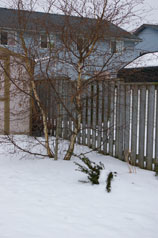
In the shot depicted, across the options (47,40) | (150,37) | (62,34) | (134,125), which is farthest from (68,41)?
(150,37)

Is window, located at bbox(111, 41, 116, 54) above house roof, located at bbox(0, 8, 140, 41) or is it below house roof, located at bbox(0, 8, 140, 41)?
below

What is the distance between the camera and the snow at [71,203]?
3018mm

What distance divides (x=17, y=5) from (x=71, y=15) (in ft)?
3.01

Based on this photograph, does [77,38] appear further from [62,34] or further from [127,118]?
[127,118]

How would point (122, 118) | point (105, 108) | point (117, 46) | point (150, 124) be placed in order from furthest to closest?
1. point (105, 108)
2. point (122, 118)
3. point (117, 46)
4. point (150, 124)

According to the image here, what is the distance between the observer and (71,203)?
3740 mm

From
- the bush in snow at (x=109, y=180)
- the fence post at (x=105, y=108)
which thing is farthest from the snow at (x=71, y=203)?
the fence post at (x=105, y=108)

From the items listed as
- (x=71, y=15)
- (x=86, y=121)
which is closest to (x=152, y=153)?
(x=86, y=121)

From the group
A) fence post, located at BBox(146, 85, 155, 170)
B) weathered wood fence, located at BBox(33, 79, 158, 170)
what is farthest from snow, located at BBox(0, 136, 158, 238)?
weathered wood fence, located at BBox(33, 79, 158, 170)

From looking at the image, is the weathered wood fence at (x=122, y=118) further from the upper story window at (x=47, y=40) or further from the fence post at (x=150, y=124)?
the upper story window at (x=47, y=40)

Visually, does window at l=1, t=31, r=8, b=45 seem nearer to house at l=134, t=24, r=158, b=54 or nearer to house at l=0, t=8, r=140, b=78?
house at l=0, t=8, r=140, b=78

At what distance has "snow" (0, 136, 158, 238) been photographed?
3.02 m

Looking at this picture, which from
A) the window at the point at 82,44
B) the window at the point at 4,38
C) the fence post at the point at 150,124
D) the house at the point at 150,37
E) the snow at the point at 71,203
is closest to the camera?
the snow at the point at 71,203

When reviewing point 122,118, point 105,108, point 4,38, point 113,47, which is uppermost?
point 4,38
